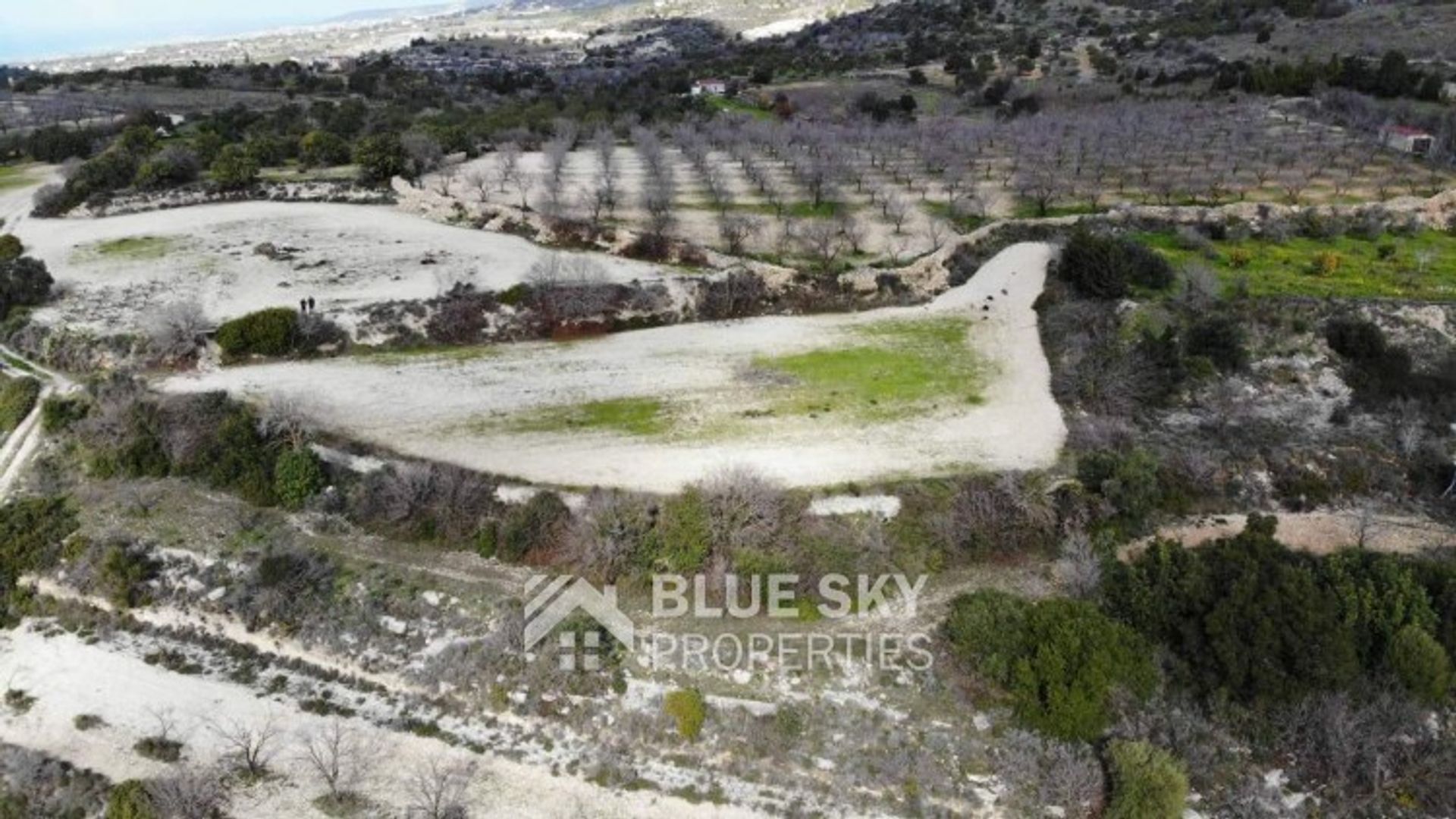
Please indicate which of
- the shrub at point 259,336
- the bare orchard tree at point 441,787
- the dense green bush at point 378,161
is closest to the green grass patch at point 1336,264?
the bare orchard tree at point 441,787

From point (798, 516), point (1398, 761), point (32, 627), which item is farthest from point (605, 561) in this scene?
point (1398, 761)

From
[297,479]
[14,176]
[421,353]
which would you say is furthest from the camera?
[14,176]

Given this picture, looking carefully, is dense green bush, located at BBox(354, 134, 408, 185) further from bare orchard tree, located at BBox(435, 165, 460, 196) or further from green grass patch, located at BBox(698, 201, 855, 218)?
green grass patch, located at BBox(698, 201, 855, 218)

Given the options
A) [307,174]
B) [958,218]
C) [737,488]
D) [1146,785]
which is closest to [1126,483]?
[1146,785]

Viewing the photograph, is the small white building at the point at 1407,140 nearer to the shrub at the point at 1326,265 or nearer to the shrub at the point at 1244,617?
the shrub at the point at 1326,265

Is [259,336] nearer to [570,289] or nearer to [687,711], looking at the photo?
[570,289]

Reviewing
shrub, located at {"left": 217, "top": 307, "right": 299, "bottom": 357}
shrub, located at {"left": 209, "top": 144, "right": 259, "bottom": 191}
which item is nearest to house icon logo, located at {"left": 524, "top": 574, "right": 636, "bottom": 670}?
shrub, located at {"left": 217, "top": 307, "right": 299, "bottom": 357}
